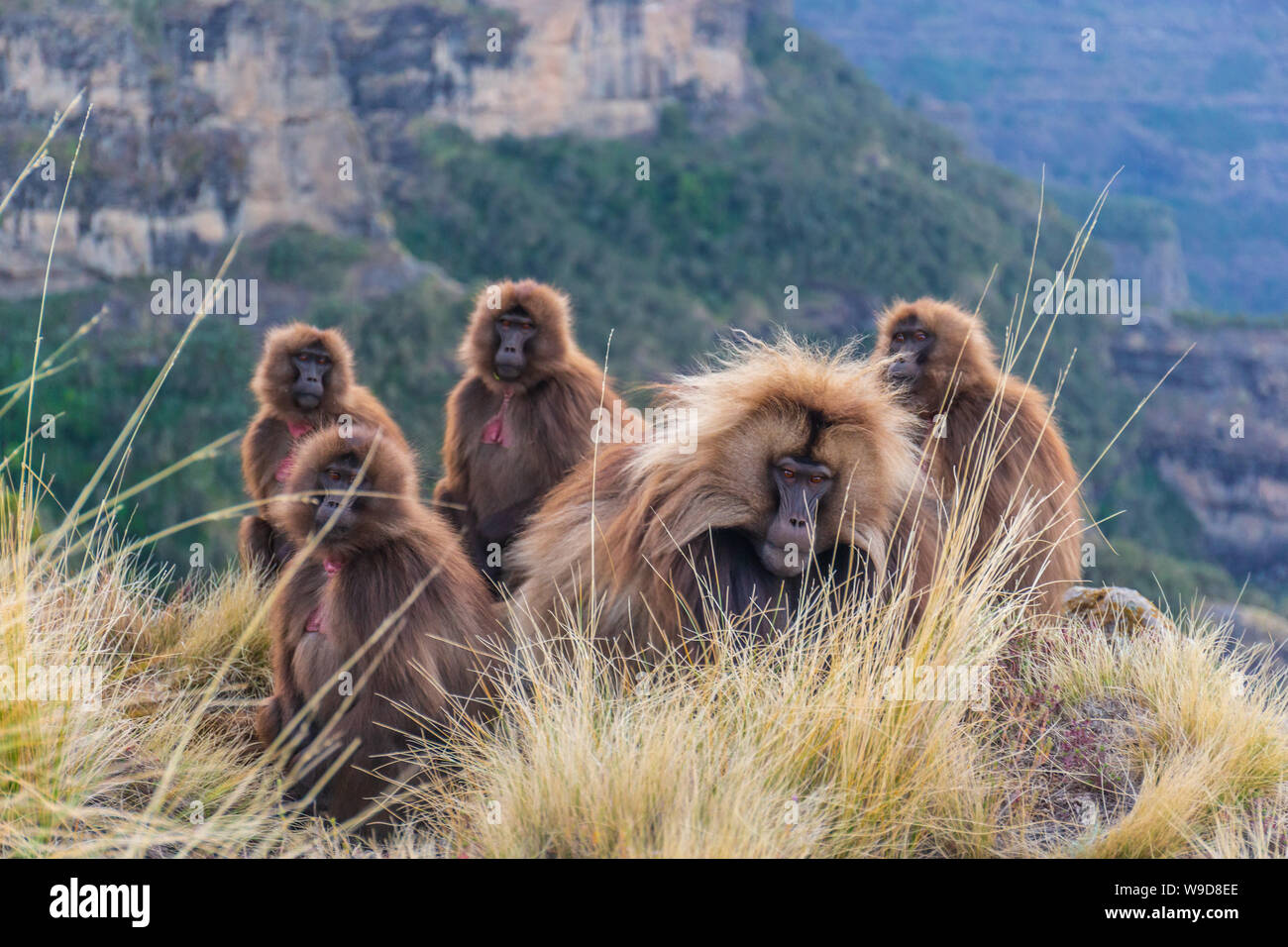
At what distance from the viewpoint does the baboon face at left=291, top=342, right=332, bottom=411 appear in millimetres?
6105

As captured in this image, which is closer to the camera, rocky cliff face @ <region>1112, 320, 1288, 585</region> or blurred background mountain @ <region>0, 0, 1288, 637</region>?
blurred background mountain @ <region>0, 0, 1288, 637</region>

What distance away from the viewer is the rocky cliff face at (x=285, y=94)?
55500 millimetres

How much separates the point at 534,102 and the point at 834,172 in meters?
20.4

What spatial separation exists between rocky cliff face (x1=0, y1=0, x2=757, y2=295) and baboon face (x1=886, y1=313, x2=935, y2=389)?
3847 centimetres

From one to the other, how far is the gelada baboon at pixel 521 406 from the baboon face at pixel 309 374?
0.76m

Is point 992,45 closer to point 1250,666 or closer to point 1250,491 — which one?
point 1250,491

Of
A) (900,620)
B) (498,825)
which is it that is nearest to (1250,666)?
(900,620)

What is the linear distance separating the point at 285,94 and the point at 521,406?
65.2 m

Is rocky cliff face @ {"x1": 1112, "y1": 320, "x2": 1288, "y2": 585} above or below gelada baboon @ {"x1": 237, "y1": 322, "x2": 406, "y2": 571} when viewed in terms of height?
below

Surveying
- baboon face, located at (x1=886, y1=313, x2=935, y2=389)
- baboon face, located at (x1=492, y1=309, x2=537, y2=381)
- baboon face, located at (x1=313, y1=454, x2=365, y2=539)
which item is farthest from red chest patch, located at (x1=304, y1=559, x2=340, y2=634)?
baboon face, located at (x1=886, y1=313, x2=935, y2=389)

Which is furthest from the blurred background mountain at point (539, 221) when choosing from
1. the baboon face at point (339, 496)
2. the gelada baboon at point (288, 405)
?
the baboon face at point (339, 496)

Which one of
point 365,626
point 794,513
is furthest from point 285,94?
point 794,513

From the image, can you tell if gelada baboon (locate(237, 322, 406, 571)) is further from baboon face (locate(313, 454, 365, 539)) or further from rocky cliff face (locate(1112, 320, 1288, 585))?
rocky cliff face (locate(1112, 320, 1288, 585))

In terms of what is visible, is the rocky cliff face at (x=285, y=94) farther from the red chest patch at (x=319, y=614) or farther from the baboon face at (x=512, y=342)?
the red chest patch at (x=319, y=614)
